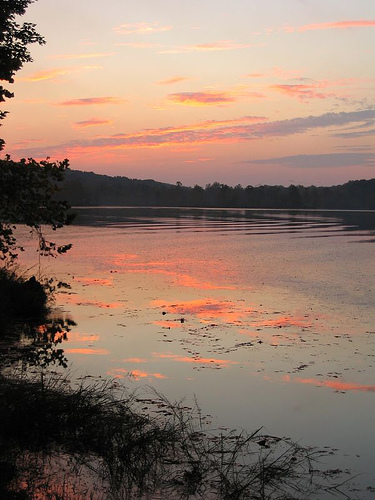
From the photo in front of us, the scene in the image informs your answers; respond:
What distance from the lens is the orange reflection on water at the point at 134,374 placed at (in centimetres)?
1184

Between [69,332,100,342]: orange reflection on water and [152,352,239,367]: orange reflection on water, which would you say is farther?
[69,332,100,342]: orange reflection on water

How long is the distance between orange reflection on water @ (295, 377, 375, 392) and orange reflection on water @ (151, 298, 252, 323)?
528cm

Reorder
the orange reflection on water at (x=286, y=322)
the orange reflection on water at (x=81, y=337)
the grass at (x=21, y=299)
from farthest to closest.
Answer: the grass at (x=21, y=299), the orange reflection on water at (x=286, y=322), the orange reflection on water at (x=81, y=337)

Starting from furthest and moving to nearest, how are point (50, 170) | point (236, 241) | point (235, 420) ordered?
point (236, 241) < point (50, 170) < point (235, 420)

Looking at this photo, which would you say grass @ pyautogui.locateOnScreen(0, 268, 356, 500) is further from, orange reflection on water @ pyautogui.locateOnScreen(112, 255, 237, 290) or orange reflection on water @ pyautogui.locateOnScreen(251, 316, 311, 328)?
orange reflection on water @ pyautogui.locateOnScreen(112, 255, 237, 290)

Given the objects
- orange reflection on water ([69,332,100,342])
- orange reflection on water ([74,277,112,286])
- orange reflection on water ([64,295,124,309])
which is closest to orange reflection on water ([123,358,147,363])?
orange reflection on water ([69,332,100,342])

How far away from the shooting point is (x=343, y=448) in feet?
28.9

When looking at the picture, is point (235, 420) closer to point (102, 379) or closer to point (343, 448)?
point (343, 448)

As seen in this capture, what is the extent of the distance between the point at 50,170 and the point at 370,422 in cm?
716

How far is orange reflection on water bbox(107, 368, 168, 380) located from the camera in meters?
11.8

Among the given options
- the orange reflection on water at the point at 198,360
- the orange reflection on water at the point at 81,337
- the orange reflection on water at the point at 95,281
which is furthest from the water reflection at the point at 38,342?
the orange reflection on water at the point at 95,281

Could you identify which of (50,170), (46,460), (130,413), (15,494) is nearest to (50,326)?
(50,170)

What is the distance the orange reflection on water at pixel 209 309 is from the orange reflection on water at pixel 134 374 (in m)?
5.04

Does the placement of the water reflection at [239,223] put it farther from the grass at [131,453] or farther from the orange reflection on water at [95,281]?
the grass at [131,453]
